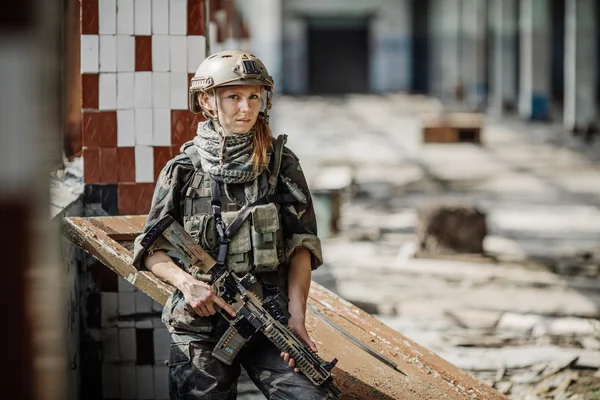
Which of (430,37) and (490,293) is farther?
(430,37)

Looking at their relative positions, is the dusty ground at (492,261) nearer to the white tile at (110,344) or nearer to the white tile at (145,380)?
the white tile at (145,380)

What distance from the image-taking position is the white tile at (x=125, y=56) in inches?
168

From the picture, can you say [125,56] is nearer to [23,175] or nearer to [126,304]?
[126,304]

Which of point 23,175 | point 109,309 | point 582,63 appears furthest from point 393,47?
point 23,175

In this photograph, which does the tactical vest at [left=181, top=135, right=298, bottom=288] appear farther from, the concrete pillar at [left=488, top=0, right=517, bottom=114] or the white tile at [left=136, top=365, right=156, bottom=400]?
the concrete pillar at [left=488, top=0, right=517, bottom=114]

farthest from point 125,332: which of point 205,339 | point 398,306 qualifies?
point 398,306

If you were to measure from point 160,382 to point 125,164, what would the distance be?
3.51 feet

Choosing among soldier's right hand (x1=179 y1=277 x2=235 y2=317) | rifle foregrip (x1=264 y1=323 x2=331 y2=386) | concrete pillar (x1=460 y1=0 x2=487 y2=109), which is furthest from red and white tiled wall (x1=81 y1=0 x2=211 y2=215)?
concrete pillar (x1=460 y1=0 x2=487 y2=109)

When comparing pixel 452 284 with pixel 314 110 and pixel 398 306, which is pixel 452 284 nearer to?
pixel 398 306

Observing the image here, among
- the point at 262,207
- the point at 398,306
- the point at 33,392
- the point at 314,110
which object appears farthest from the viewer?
the point at 314,110

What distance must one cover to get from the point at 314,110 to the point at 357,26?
43.4ft

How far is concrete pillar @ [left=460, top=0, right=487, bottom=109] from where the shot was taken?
104ft

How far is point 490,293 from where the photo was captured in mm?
7074

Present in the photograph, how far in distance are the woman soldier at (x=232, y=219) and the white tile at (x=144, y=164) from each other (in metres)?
1.39
